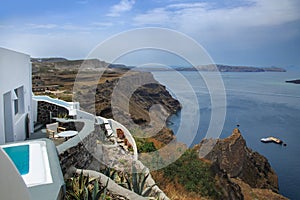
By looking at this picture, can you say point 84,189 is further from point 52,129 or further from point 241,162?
Result: point 241,162

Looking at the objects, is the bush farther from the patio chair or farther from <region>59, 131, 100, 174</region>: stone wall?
the patio chair

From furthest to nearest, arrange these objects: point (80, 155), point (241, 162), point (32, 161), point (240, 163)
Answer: point (241, 162), point (240, 163), point (80, 155), point (32, 161)

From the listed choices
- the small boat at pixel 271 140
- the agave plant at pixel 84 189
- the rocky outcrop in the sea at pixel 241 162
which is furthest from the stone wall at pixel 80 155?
the small boat at pixel 271 140

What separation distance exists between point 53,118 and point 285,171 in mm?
28795

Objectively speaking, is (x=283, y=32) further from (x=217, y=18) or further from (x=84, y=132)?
(x=84, y=132)

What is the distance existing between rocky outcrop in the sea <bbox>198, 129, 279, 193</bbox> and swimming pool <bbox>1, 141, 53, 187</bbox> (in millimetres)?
12293

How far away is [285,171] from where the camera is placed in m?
30.1

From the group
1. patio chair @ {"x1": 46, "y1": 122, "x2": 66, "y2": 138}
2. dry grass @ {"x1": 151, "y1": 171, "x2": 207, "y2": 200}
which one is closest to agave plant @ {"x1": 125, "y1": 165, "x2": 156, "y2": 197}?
dry grass @ {"x1": 151, "y1": 171, "x2": 207, "y2": 200}

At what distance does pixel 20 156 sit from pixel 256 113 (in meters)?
50.5

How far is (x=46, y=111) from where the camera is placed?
10.2m

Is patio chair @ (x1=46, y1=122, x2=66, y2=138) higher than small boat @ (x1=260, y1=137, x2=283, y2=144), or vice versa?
patio chair @ (x1=46, y1=122, x2=66, y2=138)

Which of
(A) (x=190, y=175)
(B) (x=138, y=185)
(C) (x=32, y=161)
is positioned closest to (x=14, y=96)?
(C) (x=32, y=161)

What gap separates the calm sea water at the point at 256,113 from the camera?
614 inches

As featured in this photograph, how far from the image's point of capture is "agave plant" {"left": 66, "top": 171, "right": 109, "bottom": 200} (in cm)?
372
